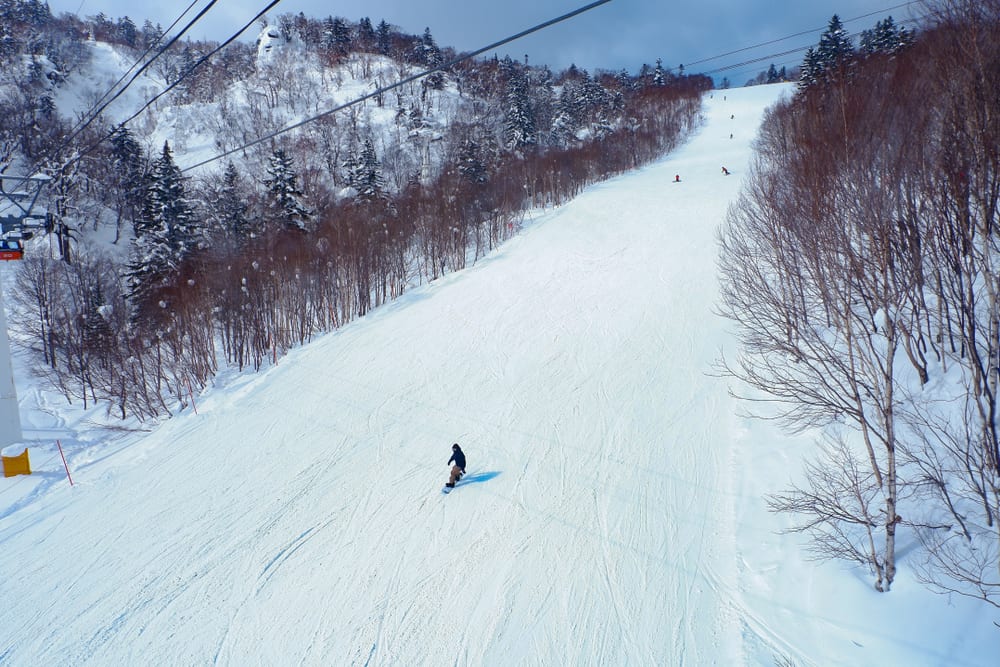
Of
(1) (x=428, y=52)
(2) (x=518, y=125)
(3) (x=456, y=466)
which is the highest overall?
(1) (x=428, y=52)

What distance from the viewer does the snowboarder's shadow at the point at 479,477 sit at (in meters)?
9.61

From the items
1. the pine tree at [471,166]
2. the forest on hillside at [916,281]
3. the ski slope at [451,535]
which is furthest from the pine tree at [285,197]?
the forest on hillside at [916,281]

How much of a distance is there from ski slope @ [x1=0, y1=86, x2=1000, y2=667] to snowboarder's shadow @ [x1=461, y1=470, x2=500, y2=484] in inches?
2.0

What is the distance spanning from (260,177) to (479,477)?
200ft

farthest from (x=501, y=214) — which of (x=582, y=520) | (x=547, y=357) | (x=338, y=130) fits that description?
(x=338, y=130)

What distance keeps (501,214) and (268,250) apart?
1959 centimetres

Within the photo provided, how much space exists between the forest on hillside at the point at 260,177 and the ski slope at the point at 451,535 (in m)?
6.72

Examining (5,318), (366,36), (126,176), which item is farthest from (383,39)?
(5,318)

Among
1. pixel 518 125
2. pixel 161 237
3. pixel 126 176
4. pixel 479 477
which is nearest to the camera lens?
pixel 479 477

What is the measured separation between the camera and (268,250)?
2670 centimetres

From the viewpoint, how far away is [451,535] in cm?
805

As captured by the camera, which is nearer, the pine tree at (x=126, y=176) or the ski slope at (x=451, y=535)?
the ski slope at (x=451, y=535)

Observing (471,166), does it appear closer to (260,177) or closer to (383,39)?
(260,177)

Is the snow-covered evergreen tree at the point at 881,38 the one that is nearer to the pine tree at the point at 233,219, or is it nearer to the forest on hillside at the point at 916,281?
the forest on hillside at the point at 916,281
